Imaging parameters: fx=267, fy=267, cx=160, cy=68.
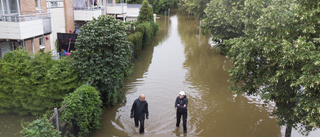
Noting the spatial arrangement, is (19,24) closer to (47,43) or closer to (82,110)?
(47,43)

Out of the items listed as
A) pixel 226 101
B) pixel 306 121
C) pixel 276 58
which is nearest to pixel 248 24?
pixel 226 101

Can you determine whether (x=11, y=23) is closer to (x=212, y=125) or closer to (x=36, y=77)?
(x=36, y=77)

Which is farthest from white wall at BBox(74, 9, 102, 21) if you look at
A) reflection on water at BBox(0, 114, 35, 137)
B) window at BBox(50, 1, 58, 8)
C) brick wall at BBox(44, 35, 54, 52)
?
reflection on water at BBox(0, 114, 35, 137)

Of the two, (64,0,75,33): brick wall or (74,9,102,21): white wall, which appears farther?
(74,9,102,21): white wall

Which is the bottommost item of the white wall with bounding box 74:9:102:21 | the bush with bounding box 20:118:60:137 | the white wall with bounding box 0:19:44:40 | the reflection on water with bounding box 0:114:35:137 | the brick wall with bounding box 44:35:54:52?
the reflection on water with bounding box 0:114:35:137

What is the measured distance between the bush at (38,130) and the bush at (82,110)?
117cm

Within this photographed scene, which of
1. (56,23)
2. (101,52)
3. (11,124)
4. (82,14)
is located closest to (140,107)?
(101,52)

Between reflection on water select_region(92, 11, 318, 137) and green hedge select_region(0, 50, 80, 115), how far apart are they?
2.10 meters

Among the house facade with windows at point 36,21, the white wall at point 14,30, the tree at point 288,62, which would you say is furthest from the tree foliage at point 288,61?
the white wall at point 14,30

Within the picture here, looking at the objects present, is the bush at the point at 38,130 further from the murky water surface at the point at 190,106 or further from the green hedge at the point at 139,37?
the green hedge at the point at 139,37

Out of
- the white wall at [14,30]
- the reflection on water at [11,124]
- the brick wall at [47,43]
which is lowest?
the reflection on water at [11,124]

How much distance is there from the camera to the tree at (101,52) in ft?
32.4

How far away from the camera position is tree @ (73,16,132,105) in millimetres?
9891

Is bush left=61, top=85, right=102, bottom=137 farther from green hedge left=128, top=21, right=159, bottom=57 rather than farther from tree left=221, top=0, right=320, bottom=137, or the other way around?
green hedge left=128, top=21, right=159, bottom=57
